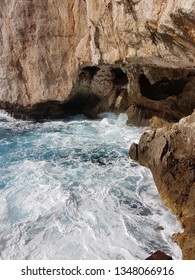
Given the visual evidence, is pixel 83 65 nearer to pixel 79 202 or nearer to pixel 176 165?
pixel 176 165

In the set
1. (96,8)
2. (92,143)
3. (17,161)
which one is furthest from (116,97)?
(17,161)

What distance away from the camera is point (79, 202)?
1073 centimetres

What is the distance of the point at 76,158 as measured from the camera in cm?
1414

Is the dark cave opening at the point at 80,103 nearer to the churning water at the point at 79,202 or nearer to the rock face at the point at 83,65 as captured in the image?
the rock face at the point at 83,65

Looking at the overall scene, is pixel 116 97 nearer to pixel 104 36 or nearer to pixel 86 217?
pixel 104 36

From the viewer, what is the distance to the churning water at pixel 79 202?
8.66 m

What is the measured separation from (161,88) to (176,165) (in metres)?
7.36

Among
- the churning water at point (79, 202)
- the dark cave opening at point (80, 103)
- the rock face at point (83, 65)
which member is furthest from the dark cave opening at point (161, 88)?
the dark cave opening at point (80, 103)

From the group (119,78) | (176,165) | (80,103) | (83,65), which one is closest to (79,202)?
(176,165)

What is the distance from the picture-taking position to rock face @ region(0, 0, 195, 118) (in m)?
13.5

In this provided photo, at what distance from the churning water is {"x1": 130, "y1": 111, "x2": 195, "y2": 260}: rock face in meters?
0.34

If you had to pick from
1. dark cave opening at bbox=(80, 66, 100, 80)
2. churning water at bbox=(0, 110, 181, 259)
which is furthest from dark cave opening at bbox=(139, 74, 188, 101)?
dark cave opening at bbox=(80, 66, 100, 80)

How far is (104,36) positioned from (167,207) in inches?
324

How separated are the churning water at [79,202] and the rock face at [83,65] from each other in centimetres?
277
